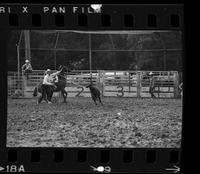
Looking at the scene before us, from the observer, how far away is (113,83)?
28.5 feet

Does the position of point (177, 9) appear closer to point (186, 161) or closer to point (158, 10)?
point (158, 10)

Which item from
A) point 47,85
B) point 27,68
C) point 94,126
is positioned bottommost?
point 94,126

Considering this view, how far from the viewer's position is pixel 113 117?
859 cm

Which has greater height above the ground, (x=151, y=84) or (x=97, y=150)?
(x=151, y=84)

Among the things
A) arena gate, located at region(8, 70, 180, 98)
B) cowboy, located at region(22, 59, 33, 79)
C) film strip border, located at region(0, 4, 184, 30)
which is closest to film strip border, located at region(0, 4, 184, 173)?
film strip border, located at region(0, 4, 184, 30)

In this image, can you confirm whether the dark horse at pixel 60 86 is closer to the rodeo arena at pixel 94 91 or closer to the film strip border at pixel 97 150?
the rodeo arena at pixel 94 91

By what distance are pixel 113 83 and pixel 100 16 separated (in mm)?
832

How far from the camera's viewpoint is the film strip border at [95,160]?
861 cm

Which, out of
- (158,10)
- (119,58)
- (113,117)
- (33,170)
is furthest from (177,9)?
(33,170)

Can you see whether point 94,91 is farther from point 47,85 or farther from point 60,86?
point 47,85

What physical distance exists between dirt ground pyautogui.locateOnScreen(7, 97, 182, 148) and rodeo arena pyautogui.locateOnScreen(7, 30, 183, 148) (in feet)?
0.04

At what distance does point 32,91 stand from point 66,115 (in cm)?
51

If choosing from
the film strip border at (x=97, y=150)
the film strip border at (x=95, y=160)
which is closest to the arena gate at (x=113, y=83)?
the film strip border at (x=97, y=150)

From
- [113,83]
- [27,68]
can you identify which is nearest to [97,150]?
[113,83]
